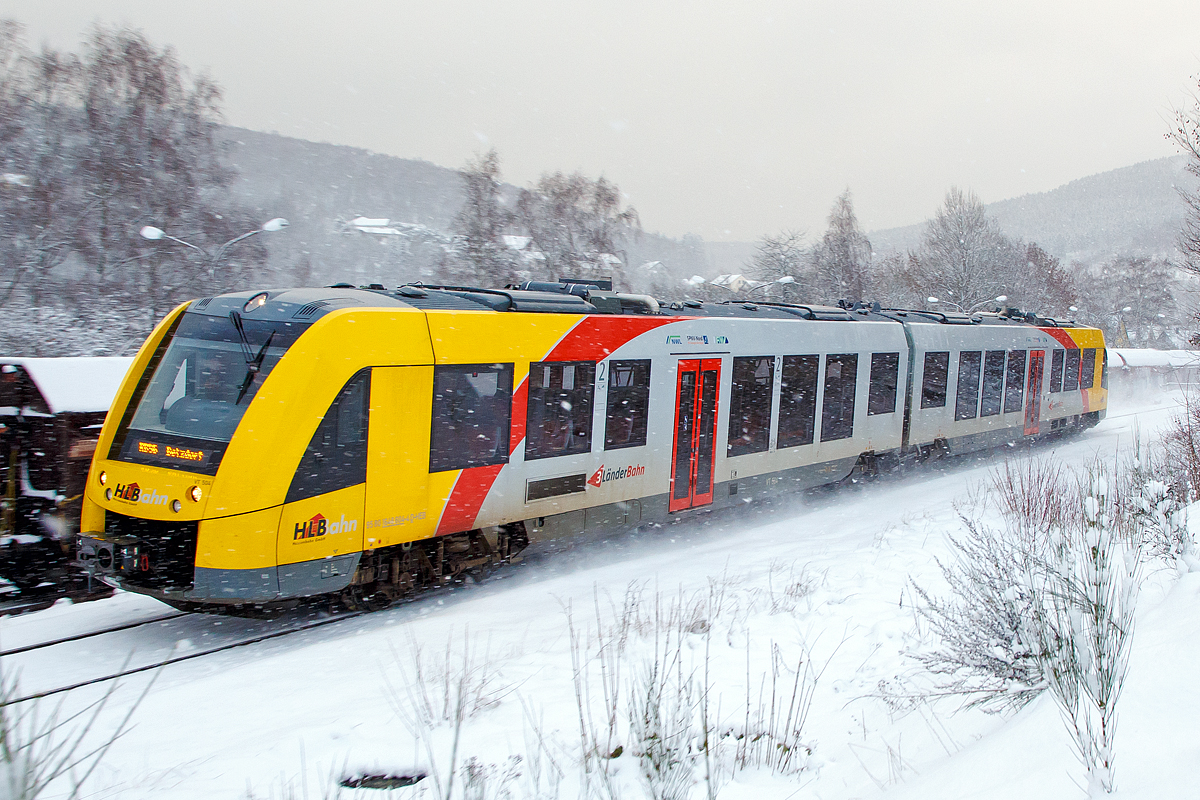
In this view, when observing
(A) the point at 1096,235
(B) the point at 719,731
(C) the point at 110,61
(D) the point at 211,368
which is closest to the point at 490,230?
(C) the point at 110,61

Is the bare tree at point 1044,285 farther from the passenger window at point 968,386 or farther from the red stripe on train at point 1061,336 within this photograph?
the passenger window at point 968,386

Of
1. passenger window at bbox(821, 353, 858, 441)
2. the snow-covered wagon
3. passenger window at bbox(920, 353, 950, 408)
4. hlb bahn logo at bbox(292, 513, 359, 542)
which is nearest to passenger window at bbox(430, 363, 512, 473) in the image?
hlb bahn logo at bbox(292, 513, 359, 542)

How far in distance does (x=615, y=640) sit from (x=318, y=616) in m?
2.99

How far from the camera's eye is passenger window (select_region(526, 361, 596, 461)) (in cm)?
853

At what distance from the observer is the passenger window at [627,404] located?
9.36 meters

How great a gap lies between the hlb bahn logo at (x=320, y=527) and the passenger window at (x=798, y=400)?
658cm

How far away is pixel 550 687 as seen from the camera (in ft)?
18.0

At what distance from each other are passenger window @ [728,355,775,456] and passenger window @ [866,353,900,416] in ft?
9.35

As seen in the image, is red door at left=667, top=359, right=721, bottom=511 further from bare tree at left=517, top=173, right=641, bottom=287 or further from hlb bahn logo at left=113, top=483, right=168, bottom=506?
bare tree at left=517, top=173, right=641, bottom=287

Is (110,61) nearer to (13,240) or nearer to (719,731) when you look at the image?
(13,240)

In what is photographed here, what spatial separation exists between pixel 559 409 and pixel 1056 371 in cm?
1533

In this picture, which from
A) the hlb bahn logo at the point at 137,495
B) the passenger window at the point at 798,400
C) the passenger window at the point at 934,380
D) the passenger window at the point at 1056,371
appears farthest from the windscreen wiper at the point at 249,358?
the passenger window at the point at 1056,371

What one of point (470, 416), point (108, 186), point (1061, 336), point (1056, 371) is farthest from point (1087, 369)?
point (108, 186)

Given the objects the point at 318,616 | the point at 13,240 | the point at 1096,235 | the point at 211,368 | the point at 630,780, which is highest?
the point at 1096,235
